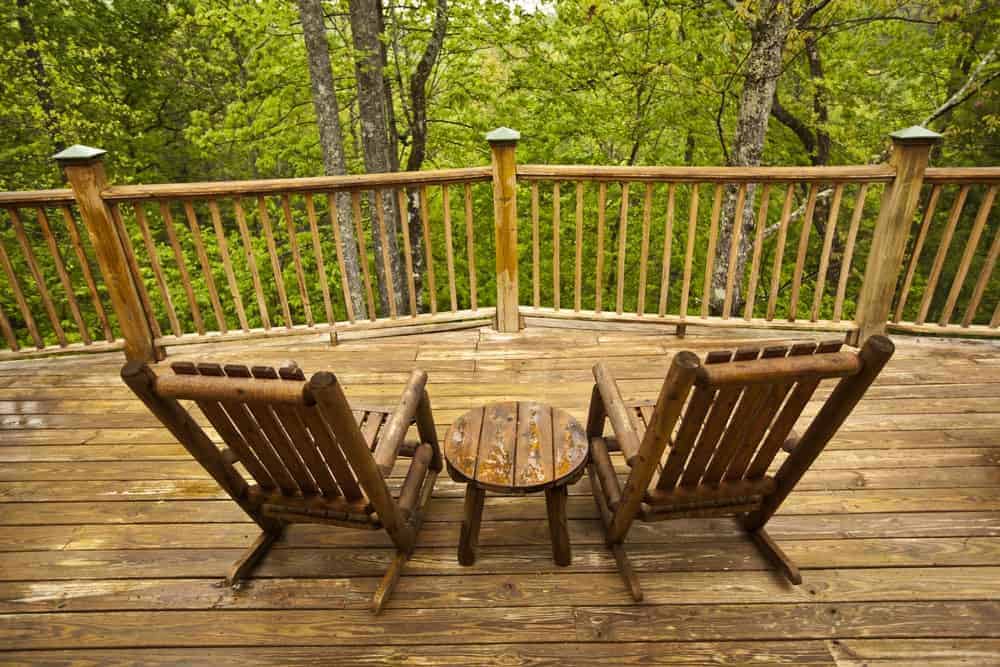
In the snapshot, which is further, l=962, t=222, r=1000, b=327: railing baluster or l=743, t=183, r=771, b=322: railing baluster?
l=743, t=183, r=771, b=322: railing baluster

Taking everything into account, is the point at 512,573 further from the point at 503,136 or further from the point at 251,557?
the point at 503,136

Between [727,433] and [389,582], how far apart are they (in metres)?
1.27

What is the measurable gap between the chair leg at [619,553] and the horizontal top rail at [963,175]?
2.63 metres

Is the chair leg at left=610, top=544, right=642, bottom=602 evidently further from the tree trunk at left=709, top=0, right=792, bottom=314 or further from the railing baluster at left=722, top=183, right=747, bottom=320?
the tree trunk at left=709, top=0, right=792, bottom=314

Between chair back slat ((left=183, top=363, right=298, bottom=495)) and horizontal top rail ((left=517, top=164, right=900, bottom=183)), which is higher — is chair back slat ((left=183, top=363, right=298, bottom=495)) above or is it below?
below

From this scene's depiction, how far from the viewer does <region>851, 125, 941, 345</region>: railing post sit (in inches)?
120

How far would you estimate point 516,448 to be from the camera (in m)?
1.97

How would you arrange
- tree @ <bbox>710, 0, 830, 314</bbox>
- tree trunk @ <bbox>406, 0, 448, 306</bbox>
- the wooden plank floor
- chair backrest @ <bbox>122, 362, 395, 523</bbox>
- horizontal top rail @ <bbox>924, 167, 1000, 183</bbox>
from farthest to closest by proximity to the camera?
tree trunk @ <bbox>406, 0, 448, 306</bbox> → tree @ <bbox>710, 0, 830, 314</bbox> → horizontal top rail @ <bbox>924, 167, 1000, 183</bbox> → the wooden plank floor → chair backrest @ <bbox>122, 362, 395, 523</bbox>

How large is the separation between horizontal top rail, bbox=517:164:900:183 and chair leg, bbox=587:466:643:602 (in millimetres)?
1884

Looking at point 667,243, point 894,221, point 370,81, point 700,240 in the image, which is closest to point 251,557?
point 667,243

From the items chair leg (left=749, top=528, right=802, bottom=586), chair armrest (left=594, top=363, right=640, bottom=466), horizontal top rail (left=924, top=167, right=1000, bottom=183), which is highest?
horizontal top rail (left=924, top=167, right=1000, bottom=183)

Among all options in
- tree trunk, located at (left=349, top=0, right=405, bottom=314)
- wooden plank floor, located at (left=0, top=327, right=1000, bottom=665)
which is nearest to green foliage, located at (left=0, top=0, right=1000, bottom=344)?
tree trunk, located at (left=349, top=0, right=405, bottom=314)

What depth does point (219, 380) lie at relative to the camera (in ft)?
4.82

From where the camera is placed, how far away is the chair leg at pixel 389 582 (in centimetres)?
192
